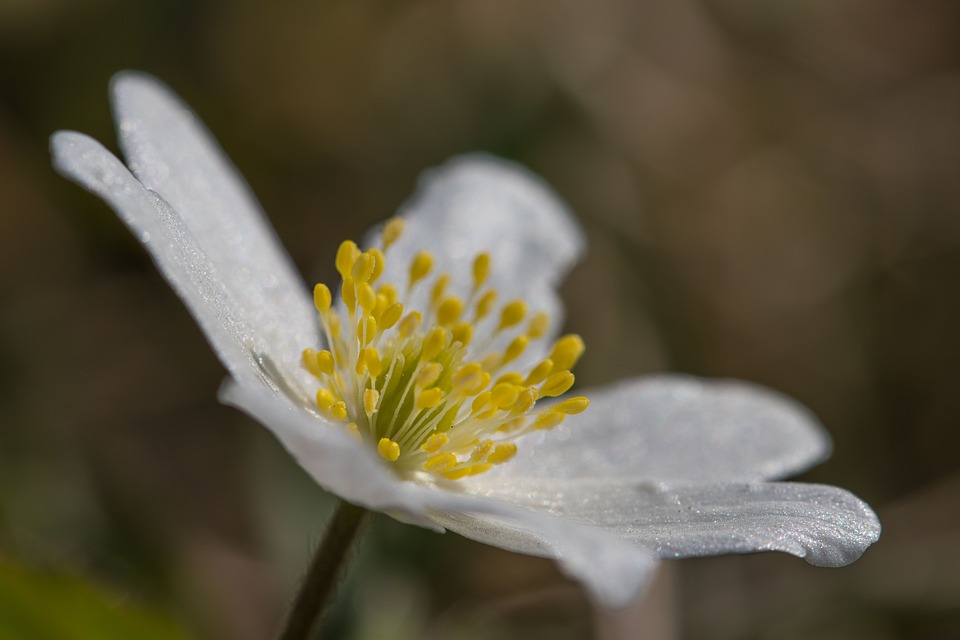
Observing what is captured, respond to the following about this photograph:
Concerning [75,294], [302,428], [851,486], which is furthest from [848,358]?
[302,428]

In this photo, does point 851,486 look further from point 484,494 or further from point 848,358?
point 484,494

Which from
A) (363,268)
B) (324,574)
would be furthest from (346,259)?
(324,574)

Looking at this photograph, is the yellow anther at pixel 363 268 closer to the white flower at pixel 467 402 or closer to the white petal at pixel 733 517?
the white flower at pixel 467 402

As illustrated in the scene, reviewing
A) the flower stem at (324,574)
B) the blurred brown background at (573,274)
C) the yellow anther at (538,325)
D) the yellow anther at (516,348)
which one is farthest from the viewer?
the blurred brown background at (573,274)

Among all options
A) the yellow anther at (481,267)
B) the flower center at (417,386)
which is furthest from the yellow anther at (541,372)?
the yellow anther at (481,267)

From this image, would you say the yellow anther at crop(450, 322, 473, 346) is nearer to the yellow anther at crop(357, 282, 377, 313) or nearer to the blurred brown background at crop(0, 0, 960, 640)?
the yellow anther at crop(357, 282, 377, 313)
